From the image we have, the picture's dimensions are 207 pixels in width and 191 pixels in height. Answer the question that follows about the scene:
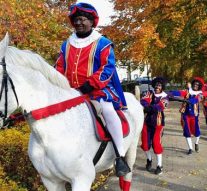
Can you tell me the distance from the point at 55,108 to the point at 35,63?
45 centimetres

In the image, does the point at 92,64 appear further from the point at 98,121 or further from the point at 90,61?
the point at 98,121

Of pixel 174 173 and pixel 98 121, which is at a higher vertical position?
pixel 98 121

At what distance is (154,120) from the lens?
822 cm

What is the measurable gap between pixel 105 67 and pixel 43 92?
0.81 m

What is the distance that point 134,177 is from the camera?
7.51m

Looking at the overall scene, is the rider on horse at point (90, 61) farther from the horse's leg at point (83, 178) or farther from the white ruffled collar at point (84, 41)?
the horse's leg at point (83, 178)

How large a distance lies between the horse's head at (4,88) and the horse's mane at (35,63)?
0.12m

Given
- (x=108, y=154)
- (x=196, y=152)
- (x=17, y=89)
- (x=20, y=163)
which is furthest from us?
(x=196, y=152)

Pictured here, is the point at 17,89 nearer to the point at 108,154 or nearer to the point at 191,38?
the point at 108,154

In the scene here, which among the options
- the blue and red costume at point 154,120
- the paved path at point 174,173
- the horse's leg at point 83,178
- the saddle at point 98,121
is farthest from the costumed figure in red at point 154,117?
the horse's leg at point 83,178

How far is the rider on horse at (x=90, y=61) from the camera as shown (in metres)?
4.04

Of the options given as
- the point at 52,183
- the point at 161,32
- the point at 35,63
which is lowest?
the point at 161,32

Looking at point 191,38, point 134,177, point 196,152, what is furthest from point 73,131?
point 191,38

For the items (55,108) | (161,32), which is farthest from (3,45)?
(161,32)
